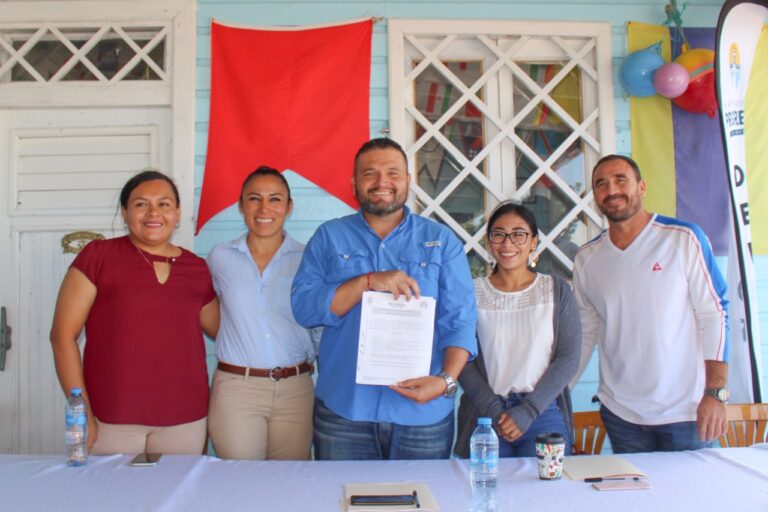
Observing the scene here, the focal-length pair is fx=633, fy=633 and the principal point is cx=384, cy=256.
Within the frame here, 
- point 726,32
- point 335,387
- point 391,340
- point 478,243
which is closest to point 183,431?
point 335,387

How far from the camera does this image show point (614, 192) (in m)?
2.60

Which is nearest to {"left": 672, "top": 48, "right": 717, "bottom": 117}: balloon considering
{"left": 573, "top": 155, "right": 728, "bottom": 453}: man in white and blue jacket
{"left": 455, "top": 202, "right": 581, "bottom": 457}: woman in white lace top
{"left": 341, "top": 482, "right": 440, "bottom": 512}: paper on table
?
{"left": 573, "top": 155, "right": 728, "bottom": 453}: man in white and blue jacket

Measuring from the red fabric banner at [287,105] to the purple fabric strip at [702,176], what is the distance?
1786mm

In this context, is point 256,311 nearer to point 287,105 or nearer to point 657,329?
point 287,105

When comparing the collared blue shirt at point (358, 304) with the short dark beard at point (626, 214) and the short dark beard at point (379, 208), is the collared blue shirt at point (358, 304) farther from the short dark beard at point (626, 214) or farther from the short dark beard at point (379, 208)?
the short dark beard at point (626, 214)

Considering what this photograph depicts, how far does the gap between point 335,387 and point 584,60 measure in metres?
2.48

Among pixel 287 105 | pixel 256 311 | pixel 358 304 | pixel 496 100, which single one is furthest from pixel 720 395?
pixel 287 105

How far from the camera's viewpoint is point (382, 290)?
6.97ft

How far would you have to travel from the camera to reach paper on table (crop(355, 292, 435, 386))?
2.10m

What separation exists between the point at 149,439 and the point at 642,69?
302 centimetres

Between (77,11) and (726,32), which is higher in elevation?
(77,11)

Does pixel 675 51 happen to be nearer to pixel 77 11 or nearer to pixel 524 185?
pixel 524 185

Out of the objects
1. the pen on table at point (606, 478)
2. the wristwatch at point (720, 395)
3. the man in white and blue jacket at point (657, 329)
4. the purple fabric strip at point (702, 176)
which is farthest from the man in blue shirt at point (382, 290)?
the purple fabric strip at point (702, 176)

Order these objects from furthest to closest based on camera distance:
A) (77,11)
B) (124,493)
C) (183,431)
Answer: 1. (77,11)
2. (183,431)
3. (124,493)
